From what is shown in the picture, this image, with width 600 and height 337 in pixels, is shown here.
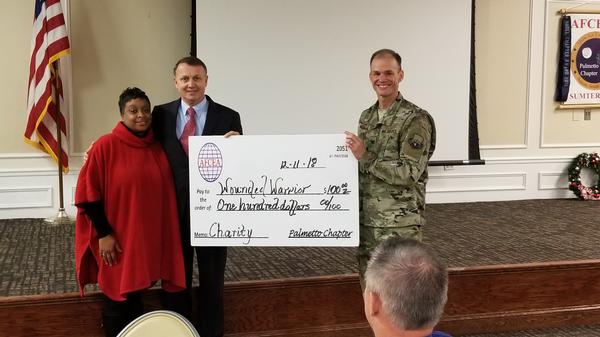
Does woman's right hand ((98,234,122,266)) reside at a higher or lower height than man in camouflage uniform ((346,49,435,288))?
lower

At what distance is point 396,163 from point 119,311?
1.35 metres

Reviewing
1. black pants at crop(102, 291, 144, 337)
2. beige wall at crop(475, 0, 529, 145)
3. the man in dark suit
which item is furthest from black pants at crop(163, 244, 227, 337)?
beige wall at crop(475, 0, 529, 145)

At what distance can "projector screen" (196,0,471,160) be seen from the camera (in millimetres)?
5293

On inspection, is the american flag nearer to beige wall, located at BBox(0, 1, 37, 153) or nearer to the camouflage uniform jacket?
beige wall, located at BBox(0, 1, 37, 153)

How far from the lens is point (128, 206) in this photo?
2305 mm

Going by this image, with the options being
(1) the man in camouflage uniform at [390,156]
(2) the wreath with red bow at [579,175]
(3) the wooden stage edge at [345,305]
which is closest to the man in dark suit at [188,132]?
(3) the wooden stage edge at [345,305]

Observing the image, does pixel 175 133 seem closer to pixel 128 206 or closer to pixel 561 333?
pixel 128 206

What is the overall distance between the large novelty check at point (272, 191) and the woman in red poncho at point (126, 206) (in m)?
0.14

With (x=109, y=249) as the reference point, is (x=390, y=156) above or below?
above

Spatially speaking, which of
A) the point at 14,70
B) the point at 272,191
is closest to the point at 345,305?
the point at 272,191

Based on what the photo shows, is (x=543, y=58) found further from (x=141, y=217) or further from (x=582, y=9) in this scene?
(x=141, y=217)

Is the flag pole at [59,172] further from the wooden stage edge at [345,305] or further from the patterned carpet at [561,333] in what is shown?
the patterned carpet at [561,333]

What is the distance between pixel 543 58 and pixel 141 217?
536 cm

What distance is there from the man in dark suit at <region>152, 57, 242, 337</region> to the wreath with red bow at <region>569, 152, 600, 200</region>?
506 centimetres
